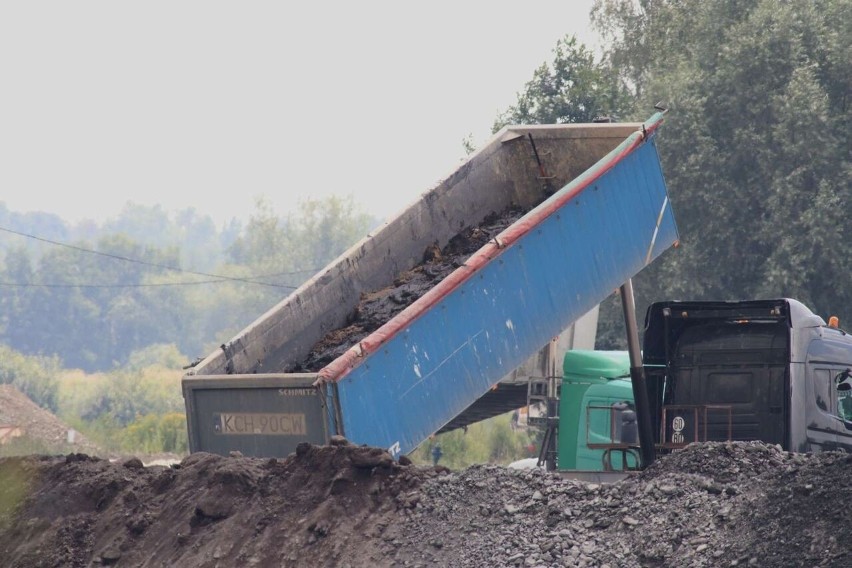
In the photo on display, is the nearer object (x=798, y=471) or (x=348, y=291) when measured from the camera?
(x=798, y=471)

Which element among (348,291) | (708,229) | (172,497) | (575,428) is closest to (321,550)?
(172,497)

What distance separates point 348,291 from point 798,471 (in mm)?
4950

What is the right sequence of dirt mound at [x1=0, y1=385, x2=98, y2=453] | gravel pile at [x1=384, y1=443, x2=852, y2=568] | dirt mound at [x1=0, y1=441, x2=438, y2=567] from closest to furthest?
1. gravel pile at [x1=384, y1=443, x2=852, y2=568]
2. dirt mound at [x1=0, y1=441, x2=438, y2=567]
3. dirt mound at [x1=0, y1=385, x2=98, y2=453]

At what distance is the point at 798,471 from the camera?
7.64m

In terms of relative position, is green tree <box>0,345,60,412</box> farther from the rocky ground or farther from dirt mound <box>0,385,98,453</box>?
the rocky ground

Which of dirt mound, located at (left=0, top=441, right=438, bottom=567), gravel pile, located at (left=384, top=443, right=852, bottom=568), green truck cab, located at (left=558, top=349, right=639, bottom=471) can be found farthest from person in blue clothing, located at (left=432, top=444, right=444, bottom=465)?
gravel pile, located at (left=384, top=443, right=852, bottom=568)

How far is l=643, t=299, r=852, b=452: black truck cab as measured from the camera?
11672 millimetres

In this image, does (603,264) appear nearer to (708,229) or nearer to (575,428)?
(575,428)

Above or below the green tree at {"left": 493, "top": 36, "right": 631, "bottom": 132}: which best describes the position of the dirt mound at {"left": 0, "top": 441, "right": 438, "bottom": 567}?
below

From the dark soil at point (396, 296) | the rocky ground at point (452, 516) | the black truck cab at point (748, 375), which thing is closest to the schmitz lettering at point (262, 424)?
the rocky ground at point (452, 516)

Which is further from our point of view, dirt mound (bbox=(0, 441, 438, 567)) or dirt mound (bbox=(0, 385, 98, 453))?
dirt mound (bbox=(0, 385, 98, 453))

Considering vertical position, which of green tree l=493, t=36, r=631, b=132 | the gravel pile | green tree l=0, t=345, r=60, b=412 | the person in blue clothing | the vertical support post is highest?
green tree l=493, t=36, r=631, b=132

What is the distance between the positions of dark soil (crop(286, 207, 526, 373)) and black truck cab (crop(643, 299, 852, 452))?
1.94m

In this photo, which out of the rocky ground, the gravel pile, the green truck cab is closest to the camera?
the gravel pile
